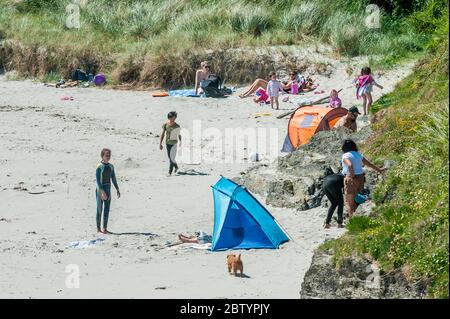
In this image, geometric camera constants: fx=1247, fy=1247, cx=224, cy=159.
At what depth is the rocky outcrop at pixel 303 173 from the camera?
19203 millimetres

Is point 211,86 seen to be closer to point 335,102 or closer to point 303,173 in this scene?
point 335,102

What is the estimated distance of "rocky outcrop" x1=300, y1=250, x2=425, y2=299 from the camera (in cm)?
1359

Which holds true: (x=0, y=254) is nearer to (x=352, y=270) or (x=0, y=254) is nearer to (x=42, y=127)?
(x=352, y=270)

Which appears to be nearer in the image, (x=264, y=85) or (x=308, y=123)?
(x=308, y=123)

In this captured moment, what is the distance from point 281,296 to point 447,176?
8.37ft

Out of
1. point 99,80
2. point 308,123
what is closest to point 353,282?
point 308,123

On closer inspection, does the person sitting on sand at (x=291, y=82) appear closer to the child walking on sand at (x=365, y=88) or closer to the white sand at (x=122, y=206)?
the white sand at (x=122, y=206)

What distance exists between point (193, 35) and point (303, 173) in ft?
44.0

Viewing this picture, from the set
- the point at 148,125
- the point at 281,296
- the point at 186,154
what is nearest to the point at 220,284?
the point at 281,296

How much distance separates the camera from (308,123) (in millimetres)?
23141

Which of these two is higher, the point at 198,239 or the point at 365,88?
the point at 365,88

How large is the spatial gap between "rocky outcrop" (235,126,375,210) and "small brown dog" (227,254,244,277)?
9.70 ft

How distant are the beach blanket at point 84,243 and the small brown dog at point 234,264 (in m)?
2.76

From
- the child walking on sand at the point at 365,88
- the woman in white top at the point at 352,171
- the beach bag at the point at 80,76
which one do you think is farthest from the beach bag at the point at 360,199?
the beach bag at the point at 80,76
